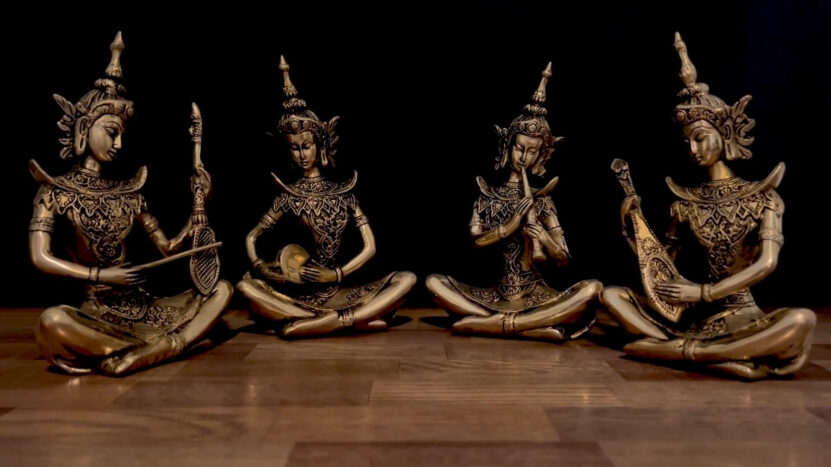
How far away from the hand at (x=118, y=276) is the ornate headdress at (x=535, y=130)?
156 centimetres

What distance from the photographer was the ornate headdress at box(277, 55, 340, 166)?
2693 millimetres

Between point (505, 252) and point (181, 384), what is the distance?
1464mm

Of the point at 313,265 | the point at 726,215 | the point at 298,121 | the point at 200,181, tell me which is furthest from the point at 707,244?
the point at 200,181

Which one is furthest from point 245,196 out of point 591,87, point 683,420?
point 683,420

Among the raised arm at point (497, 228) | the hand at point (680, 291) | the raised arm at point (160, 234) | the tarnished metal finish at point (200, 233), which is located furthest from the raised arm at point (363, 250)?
the hand at point (680, 291)

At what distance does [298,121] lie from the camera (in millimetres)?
2682

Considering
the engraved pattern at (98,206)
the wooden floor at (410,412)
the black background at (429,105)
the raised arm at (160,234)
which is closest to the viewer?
the wooden floor at (410,412)

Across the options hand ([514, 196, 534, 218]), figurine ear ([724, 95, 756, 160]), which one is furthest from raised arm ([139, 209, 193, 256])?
figurine ear ([724, 95, 756, 160])

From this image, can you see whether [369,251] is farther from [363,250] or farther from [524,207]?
[524,207]

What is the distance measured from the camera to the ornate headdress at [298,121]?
269 cm

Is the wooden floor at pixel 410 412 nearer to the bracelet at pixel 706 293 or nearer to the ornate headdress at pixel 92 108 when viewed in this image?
the bracelet at pixel 706 293

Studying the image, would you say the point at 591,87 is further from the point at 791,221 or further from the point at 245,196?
the point at 245,196

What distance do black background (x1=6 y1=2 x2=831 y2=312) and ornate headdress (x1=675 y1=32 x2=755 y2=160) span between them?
786 mm

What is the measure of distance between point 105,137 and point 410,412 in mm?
1557
